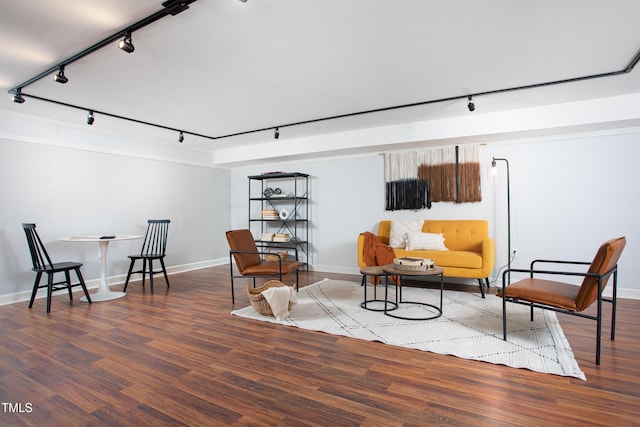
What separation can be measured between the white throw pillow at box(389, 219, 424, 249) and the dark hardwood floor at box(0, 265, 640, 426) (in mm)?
2229

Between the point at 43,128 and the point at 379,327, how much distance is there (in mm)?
5083

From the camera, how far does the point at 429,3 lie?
2154mm

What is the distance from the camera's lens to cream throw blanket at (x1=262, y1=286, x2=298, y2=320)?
11.0ft

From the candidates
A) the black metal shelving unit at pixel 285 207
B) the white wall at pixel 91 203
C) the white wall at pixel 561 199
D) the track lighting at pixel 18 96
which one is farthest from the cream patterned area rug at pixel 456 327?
the track lighting at pixel 18 96

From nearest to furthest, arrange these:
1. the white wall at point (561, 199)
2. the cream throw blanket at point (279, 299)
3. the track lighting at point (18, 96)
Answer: the cream throw blanket at point (279, 299) < the track lighting at point (18, 96) < the white wall at point (561, 199)

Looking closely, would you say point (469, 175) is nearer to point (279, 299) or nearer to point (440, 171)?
point (440, 171)

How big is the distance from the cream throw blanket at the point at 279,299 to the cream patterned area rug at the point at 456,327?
→ 7cm

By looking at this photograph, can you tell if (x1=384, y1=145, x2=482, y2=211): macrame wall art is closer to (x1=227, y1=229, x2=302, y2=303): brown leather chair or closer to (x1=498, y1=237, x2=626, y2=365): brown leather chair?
(x1=227, y1=229, x2=302, y2=303): brown leather chair

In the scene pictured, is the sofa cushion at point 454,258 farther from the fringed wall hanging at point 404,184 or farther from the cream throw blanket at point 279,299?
the cream throw blanket at point 279,299

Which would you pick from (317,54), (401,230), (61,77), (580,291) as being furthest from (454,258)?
(61,77)

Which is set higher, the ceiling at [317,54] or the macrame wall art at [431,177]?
the ceiling at [317,54]

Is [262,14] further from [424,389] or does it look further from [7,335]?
[7,335]

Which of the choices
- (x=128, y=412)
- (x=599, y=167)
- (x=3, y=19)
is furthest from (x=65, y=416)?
(x=599, y=167)

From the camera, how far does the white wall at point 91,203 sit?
423cm
